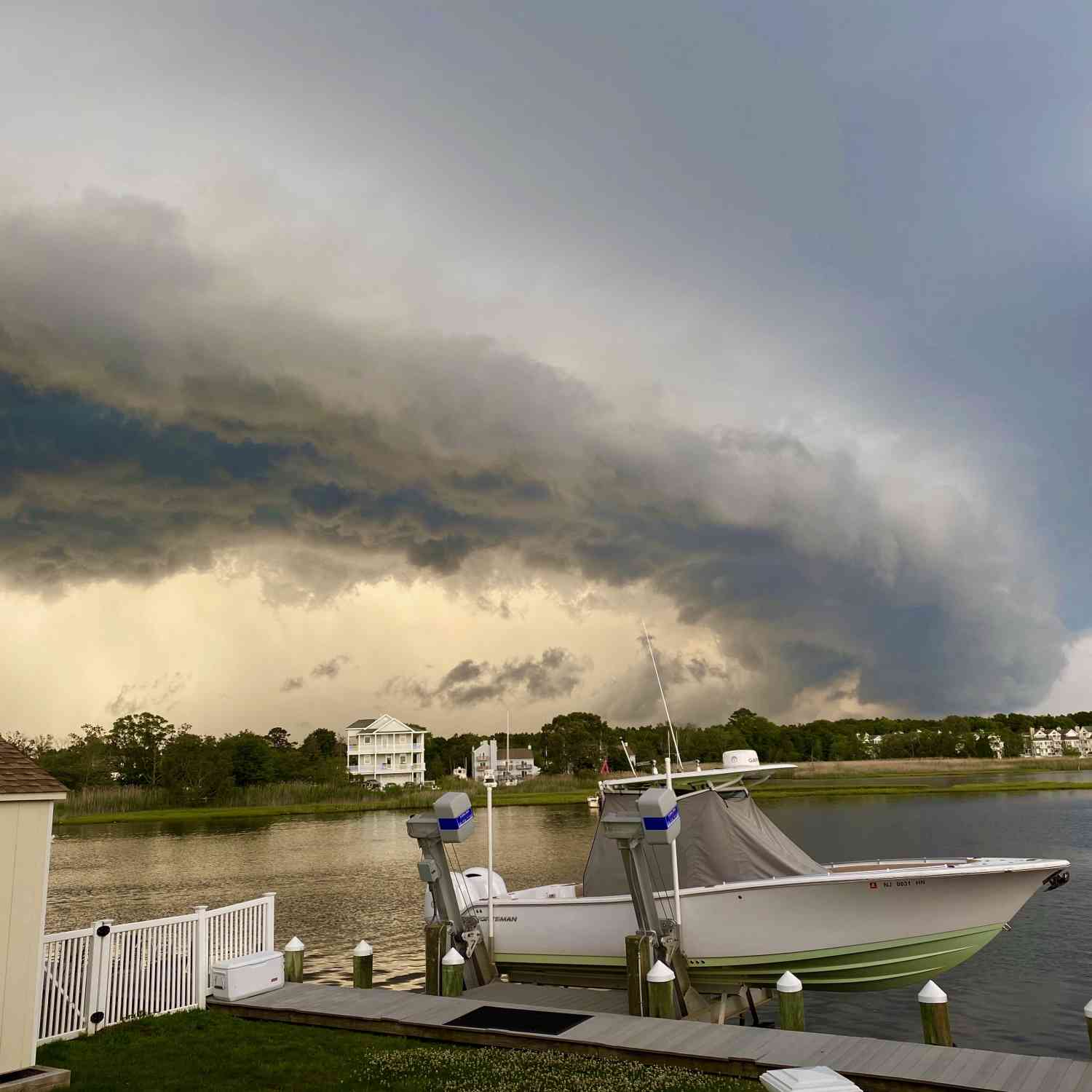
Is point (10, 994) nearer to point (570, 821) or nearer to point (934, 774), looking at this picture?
point (570, 821)

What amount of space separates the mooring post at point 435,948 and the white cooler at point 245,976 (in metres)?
2.25

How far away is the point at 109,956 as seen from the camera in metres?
10.6

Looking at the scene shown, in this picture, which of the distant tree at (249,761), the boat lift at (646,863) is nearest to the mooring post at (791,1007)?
the boat lift at (646,863)

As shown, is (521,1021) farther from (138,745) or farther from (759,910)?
(138,745)

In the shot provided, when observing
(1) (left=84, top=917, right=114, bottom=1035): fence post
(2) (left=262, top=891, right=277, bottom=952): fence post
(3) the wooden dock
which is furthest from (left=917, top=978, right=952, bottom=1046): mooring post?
(1) (left=84, top=917, right=114, bottom=1035): fence post

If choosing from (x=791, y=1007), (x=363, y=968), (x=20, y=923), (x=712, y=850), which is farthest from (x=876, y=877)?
(x=20, y=923)

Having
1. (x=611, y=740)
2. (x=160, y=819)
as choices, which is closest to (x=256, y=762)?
(x=160, y=819)

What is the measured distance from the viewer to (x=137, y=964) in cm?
1107

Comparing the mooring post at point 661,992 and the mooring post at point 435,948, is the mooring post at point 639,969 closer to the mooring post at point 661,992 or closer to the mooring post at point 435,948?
the mooring post at point 661,992

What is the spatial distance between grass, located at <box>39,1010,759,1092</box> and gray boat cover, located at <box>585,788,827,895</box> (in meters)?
4.00

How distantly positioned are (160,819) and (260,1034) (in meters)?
58.9

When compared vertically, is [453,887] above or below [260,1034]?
above

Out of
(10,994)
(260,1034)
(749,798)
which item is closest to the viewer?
(10,994)

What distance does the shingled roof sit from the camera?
7855 millimetres
